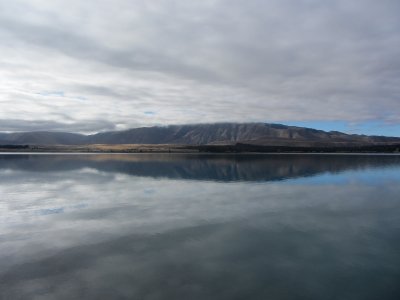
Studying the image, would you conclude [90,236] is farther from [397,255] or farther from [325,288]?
[397,255]

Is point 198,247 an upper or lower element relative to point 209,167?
lower

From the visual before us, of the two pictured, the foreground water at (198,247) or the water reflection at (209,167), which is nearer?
the foreground water at (198,247)

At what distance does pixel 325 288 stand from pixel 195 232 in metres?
7.55

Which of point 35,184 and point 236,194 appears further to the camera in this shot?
point 35,184

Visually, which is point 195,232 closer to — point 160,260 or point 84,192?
point 160,260

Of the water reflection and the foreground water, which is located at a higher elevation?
the water reflection

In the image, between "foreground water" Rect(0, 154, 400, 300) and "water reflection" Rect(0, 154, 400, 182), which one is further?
"water reflection" Rect(0, 154, 400, 182)

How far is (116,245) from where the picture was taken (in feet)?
50.1

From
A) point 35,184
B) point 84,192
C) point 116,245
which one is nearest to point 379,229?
point 116,245

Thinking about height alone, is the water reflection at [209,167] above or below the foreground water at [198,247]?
above

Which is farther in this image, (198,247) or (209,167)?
(209,167)

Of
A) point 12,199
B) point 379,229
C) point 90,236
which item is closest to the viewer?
point 90,236

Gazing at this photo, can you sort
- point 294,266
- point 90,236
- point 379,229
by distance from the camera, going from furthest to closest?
point 379,229
point 90,236
point 294,266

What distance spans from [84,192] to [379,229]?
77.2ft
